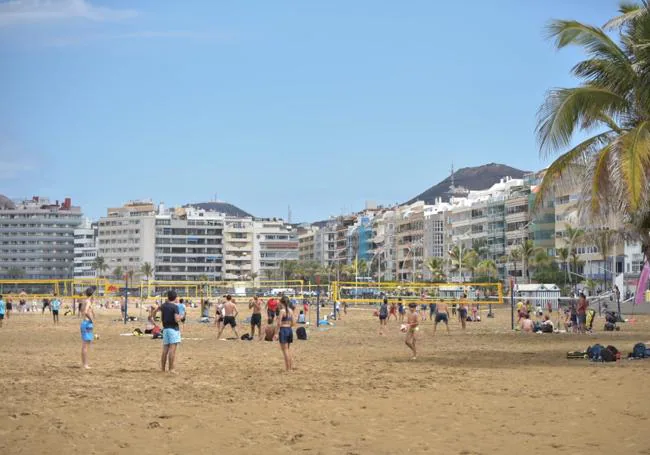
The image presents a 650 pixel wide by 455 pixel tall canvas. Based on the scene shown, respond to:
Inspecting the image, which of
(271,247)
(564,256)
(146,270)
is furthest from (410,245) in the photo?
(564,256)

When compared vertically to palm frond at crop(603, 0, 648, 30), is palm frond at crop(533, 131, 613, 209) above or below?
below

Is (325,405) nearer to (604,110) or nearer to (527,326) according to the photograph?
(604,110)

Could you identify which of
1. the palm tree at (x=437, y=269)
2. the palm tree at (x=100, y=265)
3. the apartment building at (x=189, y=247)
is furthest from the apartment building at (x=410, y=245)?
the palm tree at (x=100, y=265)

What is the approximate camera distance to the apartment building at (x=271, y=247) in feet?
597

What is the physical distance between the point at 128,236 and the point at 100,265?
737cm

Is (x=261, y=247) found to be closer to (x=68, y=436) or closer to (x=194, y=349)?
(x=194, y=349)

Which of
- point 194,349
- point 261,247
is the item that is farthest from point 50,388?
point 261,247

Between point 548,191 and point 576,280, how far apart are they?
A: 7563 centimetres

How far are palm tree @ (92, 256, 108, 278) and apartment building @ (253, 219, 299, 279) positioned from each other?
28038 millimetres

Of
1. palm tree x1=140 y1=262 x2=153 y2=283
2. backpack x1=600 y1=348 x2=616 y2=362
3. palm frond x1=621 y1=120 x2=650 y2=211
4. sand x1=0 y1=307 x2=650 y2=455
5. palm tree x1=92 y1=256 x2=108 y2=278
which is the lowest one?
sand x1=0 y1=307 x2=650 y2=455

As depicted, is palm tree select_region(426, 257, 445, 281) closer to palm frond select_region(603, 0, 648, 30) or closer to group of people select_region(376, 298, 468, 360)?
group of people select_region(376, 298, 468, 360)

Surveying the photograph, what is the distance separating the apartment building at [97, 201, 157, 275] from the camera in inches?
7013

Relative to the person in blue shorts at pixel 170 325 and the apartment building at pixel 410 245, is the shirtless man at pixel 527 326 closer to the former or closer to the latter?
the person in blue shorts at pixel 170 325

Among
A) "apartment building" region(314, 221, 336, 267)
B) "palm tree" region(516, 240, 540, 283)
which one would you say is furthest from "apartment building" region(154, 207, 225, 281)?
"palm tree" region(516, 240, 540, 283)
